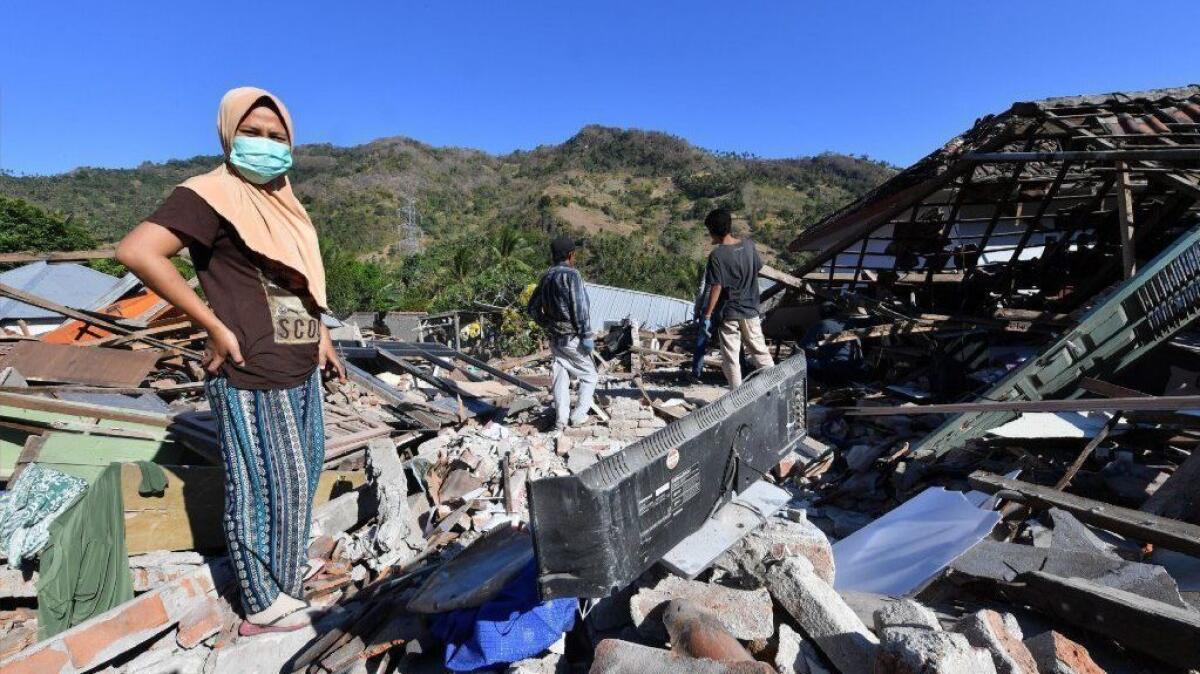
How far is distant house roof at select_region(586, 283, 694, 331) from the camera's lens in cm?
1752

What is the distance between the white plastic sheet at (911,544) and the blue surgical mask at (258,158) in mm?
2687

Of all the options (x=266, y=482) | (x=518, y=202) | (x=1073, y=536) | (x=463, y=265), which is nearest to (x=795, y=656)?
(x=1073, y=536)

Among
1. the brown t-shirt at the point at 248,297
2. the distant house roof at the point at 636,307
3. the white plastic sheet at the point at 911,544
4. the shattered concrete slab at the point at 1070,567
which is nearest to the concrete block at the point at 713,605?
the white plastic sheet at the point at 911,544

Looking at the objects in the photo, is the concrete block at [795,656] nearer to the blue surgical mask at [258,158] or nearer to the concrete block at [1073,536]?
the concrete block at [1073,536]

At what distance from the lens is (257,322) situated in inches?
83.4

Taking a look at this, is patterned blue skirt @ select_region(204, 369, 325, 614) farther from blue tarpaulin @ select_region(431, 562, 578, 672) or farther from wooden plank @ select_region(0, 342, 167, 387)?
wooden plank @ select_region(0, 342, 167, 387)

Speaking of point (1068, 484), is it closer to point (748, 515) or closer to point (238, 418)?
point (748, 515)

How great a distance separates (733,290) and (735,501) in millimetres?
3428

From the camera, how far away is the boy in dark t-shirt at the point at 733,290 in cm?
536

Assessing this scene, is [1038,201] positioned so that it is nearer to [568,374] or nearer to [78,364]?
[568,374]

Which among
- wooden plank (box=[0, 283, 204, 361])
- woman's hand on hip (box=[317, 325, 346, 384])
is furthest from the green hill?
woman's hand on hip (box=[317, 325, 346, 384])

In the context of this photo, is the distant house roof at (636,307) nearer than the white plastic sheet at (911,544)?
No

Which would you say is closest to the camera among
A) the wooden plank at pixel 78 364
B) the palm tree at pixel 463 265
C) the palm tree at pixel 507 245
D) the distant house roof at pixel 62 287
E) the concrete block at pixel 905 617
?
the concrete block at pixel 905 617

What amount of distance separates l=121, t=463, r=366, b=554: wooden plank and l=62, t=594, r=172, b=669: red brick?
0.55 metres
